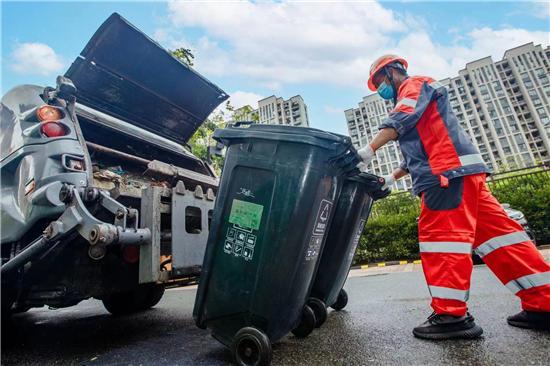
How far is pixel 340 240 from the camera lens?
80.0 inches

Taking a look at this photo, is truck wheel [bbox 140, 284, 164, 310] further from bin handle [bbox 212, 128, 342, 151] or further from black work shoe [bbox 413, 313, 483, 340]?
black work shoe [bbox 413, 313, 483, 340]

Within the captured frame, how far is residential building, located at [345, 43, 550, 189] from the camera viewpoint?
2518 inches

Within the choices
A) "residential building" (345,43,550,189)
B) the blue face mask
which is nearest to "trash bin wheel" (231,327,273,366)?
the blue face mask

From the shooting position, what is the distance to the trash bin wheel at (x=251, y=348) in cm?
127

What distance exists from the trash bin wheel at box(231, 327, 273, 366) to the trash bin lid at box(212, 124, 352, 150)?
2.93 ft

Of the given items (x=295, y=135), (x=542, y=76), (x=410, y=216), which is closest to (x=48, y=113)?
(x=295, y=135)

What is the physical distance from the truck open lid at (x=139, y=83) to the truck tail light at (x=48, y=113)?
2.95 feet

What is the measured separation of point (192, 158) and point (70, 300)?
173cm

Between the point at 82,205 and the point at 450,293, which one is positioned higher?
the point at 82,205

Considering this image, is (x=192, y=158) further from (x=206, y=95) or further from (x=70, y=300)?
(x=70, y=300)

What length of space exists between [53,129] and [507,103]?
88155 millimetres

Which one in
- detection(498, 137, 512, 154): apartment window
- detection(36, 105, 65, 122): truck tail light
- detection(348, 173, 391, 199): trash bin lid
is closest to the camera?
detection(36, 105, 65, 122): truck tail light

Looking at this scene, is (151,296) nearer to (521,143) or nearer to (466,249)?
(466,249)

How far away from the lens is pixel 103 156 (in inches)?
96.0
